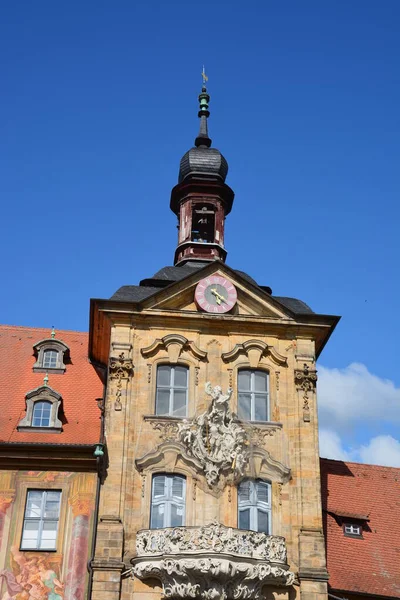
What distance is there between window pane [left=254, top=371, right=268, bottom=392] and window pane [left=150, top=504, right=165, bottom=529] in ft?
15.3

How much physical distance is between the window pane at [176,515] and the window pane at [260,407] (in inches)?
141

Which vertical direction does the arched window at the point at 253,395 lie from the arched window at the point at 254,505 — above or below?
above

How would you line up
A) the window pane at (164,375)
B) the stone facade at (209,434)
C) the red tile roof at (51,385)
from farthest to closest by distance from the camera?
the window pane at (164,375), the red tile roof at (51,385), the stone facade at (209,434)

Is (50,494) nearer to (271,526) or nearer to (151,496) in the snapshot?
(151,496)

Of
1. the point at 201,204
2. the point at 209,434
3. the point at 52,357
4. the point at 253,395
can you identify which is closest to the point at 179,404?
the point at 209,434

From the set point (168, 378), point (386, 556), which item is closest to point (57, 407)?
point (168, 378)

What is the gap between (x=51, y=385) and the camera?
95.1ft

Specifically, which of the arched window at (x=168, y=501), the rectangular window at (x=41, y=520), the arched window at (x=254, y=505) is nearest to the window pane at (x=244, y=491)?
the arched window at (x=254, y=505)

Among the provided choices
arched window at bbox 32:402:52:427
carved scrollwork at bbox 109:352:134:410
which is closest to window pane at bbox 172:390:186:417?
carved scrollwork at bbox 109:352:134:410

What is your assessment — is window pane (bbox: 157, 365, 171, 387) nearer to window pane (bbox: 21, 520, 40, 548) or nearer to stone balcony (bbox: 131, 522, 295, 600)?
stone balcony (bbox: 131, 522, 295, 600)

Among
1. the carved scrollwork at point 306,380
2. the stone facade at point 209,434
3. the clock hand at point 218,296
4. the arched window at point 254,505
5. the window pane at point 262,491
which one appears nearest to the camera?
the stone facade at point 209,434

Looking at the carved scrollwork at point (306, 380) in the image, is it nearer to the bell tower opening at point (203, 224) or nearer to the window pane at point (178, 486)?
the window pane at point (178, 486)

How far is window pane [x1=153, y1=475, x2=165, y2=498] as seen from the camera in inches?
986

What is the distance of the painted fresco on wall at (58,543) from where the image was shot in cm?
2402
